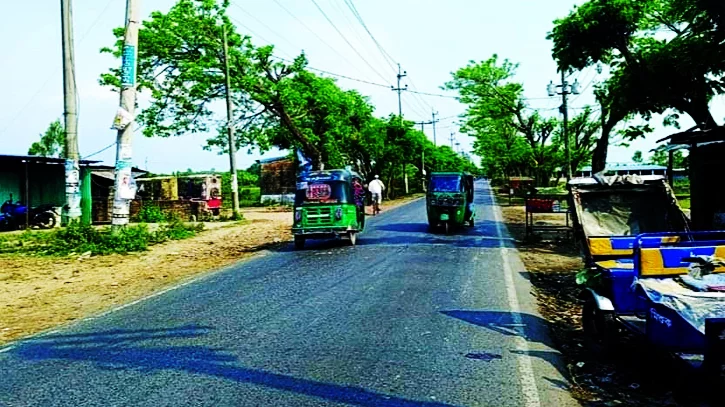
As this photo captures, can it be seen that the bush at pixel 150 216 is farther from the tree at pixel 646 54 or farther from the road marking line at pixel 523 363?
the road marking line at pixel 523 363

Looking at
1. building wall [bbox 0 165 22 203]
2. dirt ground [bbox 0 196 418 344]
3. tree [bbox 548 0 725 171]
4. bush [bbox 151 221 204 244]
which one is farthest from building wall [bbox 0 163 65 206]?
tree [bbox 548 0 725 171]

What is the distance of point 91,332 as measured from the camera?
353 inches

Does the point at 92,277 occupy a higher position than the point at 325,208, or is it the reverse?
the point at 325,208

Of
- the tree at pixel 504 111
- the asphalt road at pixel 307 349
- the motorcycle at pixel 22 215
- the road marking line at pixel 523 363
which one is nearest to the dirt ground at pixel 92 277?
the asphalt road at pixel 307 349

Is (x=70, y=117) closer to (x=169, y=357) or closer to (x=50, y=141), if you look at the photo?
(x=169, y=357)

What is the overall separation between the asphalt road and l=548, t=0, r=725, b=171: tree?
5.85 m

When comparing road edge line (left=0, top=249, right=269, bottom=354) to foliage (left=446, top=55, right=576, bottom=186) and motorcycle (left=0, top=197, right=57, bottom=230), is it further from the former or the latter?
foliage (left=446, top=55, right=576, bottom=186)

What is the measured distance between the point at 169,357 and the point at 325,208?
42.3 feet

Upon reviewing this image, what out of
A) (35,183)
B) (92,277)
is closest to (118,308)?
(92,277)

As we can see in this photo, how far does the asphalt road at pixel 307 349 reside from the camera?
610 centimetres

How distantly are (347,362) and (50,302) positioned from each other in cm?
713

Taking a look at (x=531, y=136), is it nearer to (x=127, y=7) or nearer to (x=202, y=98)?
(x=202, y=98)

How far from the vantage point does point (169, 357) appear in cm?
737

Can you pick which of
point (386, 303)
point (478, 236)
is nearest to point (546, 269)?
point (386, 303)
